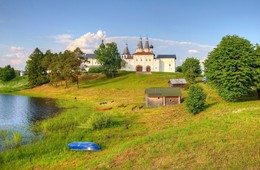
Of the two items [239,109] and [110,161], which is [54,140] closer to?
[110,161]

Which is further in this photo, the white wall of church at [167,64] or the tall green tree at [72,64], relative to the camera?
the white wall of church at [167,64]

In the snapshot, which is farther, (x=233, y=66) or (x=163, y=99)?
(x=163, y=99)

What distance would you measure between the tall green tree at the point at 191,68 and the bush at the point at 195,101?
36850 millimetres

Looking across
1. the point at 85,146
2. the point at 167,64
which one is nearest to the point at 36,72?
the point at 167,64

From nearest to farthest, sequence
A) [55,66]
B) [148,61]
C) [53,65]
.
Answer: [55,66] < [53,65] < [148,61]

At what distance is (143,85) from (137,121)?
52864 mm

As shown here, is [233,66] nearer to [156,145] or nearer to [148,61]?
[156,145]

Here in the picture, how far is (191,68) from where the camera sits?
78.4 meters

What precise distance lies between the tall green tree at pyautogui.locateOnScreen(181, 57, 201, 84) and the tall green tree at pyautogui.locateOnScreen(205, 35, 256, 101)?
1357 inches

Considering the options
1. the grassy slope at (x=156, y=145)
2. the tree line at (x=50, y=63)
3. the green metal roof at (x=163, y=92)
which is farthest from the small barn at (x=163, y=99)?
the tree line at (x=50, y=63)

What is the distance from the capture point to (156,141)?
24359 millimetres

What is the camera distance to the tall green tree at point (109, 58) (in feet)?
360

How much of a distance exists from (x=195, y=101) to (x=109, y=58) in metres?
74.2

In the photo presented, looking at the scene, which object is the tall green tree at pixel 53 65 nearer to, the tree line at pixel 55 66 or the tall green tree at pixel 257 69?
the tree line at pixel 55 66
